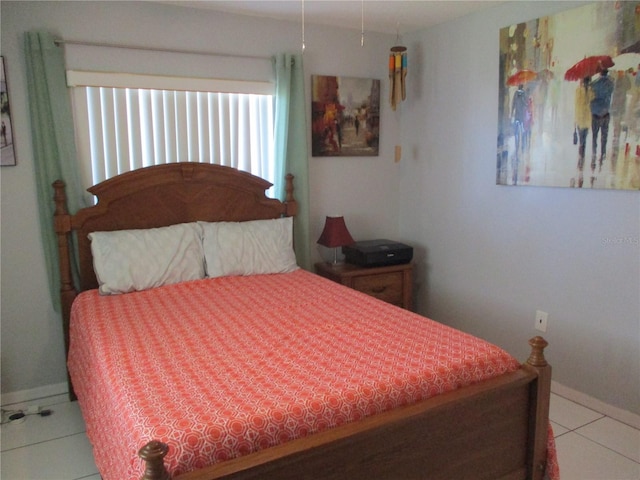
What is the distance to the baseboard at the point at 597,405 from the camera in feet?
8.43

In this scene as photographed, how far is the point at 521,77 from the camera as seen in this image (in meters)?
Result: 2.93

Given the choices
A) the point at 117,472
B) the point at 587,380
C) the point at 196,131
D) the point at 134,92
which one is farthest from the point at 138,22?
the point at 587,380

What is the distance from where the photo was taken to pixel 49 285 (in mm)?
2854

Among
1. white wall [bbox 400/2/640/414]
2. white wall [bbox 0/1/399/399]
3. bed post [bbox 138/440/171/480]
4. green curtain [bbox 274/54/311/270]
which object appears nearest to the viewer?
bed post [bbox 138/440/171/480]

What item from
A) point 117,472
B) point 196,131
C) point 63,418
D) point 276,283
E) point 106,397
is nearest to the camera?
point 117,472

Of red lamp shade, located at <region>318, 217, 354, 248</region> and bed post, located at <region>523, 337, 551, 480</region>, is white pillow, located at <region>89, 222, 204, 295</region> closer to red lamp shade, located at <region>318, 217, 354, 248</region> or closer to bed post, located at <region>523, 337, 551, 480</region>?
red lamp shade, located at <region>318, 217, 354, 248</region>

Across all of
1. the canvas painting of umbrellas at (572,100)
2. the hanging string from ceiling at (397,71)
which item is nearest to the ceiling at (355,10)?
the hanging string from ceiling at (397,71)

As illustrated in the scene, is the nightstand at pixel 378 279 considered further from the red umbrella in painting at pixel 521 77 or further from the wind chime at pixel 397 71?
the red umbrella in painting at pixel 521 77

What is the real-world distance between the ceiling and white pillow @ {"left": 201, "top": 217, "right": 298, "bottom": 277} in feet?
4.19

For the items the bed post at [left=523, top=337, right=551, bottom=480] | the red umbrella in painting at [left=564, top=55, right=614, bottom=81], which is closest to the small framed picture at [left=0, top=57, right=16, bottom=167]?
the bed post at [left=523, top=337, right=551, bottom=480]

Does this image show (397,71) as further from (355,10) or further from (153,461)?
(153,461)

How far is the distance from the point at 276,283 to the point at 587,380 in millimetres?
1769

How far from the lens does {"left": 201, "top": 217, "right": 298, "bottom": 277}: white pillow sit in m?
3.00

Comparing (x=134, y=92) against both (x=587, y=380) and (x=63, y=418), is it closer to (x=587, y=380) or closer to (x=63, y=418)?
(x=63, y=418)
